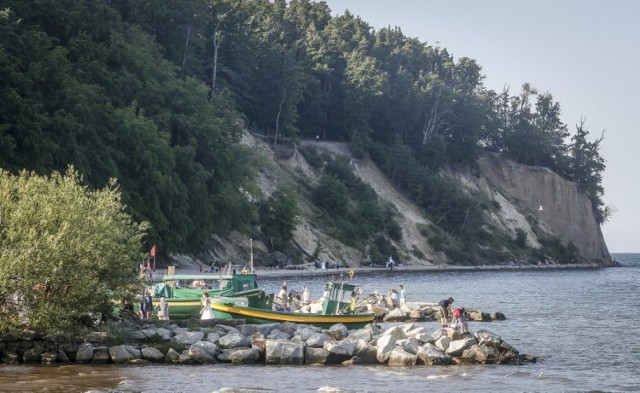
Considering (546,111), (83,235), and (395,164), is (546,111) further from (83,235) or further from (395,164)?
(83,235)

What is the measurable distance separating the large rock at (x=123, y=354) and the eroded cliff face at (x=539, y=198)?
12122 cm

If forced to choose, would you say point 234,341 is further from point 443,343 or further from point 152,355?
point 443,343

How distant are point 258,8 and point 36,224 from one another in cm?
10444

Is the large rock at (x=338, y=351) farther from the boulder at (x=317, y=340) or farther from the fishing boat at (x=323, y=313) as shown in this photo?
the fishing boat at (x=323, y=313)

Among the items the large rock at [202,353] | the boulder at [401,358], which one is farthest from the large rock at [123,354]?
the boulder at [401,358]

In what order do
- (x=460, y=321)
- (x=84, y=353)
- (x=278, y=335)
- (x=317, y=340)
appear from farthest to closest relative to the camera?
(x=460, y=321)
(x=278, y=335)
(x=317, y=340)
(x=84, y=353)

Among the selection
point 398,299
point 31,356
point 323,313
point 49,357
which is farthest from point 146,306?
point 398,299

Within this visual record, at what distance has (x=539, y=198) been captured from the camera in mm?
162125

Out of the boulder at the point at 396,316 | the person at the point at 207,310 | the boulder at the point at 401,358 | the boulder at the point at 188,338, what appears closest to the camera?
the boulder at the point at 401,358

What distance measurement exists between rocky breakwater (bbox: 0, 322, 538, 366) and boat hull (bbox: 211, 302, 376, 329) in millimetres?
2951

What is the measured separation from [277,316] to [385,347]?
7.83m

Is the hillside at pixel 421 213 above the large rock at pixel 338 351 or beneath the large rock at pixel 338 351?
above

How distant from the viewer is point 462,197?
140 m

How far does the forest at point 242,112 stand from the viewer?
242 ft
